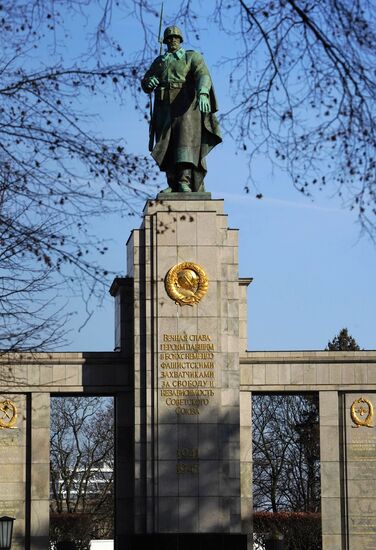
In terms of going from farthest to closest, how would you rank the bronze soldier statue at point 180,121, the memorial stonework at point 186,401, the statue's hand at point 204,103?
the bronze soldier statue at point 180,121, the memorial stonework at point 186,401, the statue's hand at point 204,103

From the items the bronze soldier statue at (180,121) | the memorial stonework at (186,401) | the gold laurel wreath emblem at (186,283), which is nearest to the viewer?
the memorial stonework at (186,401)

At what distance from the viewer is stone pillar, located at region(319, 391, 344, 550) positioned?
32281mm

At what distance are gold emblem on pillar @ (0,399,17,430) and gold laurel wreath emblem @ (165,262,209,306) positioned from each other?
13.5 feet

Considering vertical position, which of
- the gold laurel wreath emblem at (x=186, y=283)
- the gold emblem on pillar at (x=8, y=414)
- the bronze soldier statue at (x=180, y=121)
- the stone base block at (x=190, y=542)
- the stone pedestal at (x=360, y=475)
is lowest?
the stone base block at (x=190, y=542)

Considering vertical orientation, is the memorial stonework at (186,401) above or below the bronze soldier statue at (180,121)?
below

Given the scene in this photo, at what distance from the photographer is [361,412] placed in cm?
3272

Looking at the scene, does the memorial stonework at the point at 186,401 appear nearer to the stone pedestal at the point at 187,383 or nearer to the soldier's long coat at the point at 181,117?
the stone pedestal at the point at 187,383

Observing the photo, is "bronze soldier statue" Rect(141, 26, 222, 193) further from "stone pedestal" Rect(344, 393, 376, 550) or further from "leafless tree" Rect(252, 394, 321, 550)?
"leafless tree" Rect(252, 394, 321, 550)

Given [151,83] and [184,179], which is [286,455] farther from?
[151,83]

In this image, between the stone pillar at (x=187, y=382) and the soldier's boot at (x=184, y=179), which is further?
the soldier's boot at (x=184, y=179)

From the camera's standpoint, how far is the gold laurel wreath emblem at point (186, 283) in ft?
102

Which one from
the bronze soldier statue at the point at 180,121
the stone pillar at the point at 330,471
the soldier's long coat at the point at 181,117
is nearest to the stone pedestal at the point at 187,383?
the bronze soldier statue at the point at 180,121

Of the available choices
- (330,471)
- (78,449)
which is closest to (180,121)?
(330,471)

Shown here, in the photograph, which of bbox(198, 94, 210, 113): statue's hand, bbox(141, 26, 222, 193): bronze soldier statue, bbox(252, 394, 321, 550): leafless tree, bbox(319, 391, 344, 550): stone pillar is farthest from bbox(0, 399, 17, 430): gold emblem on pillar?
bbox(252, 394, 321, 550): leafless tree
